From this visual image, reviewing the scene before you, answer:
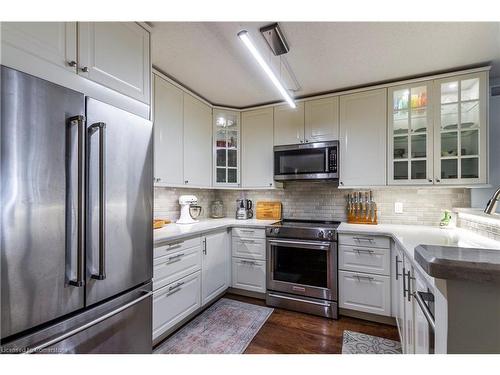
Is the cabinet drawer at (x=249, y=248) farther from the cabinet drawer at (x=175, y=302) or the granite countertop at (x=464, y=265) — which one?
the granite countertop at (x=464, y=265)

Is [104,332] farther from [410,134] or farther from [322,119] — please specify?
[410,134]

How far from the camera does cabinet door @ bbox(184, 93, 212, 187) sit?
2.61 meters

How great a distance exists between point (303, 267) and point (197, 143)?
1.85 metres

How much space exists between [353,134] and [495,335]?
2.32 m

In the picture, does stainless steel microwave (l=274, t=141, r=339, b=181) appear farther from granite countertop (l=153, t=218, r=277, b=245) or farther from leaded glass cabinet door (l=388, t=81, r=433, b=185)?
granite countertop (l=153, t=218, r=277, b=245)

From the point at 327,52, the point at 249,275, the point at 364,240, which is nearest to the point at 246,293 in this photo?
the point at 249,275

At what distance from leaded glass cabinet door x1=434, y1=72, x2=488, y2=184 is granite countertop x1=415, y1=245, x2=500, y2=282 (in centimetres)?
206

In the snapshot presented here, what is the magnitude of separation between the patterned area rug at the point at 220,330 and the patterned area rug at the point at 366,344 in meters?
0.74

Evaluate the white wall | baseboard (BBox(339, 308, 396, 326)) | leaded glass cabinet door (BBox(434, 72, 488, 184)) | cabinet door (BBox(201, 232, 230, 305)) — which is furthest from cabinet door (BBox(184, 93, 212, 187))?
the white wall

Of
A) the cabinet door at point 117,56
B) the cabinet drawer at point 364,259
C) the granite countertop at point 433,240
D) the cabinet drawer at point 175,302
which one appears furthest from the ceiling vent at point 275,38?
the cabinet drawer at point 175,302

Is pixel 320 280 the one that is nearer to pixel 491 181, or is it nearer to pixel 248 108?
pixel 491 181

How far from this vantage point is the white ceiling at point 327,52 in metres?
1.63
